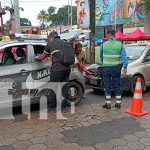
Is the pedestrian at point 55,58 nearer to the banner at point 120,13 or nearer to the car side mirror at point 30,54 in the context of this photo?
the car side mirror at point 30,54

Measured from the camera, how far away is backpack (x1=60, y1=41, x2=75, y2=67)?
237 inches

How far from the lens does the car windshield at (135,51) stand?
8.36 m

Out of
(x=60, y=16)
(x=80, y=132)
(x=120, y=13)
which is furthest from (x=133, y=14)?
(x=60, y=16)

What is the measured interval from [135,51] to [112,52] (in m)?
2.45

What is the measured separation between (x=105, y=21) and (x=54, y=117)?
28238 millimetres

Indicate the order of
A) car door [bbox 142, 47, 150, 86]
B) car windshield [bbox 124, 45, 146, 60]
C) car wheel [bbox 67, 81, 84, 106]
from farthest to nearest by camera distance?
car windshield [bbox 124, 45, 146, 60] < car door [bbox 142, 47, 150, 86] < car wheel [bbox 67, 81, 84, 106]

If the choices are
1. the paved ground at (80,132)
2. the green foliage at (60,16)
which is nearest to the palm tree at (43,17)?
the green foliage at (60,16)

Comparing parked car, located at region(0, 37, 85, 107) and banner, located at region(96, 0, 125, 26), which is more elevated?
banner, located at region(96, 0, 125, 26)

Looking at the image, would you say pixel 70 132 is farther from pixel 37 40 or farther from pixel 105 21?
pixel 105 21

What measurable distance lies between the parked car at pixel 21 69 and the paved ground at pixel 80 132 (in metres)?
0.51

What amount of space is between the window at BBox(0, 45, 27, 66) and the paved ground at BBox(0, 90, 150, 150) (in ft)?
3.90

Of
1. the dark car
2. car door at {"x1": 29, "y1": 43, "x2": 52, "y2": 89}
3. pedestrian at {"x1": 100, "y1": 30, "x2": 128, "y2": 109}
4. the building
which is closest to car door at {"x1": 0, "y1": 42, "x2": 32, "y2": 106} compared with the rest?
car door at {"x1": 29, "y1": 43, "x2": 52, "y2": 89}

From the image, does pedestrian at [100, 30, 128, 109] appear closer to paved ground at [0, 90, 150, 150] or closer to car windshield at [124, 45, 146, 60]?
paved ground at [0, 90, 150, 150]

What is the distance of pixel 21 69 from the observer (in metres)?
5.98
